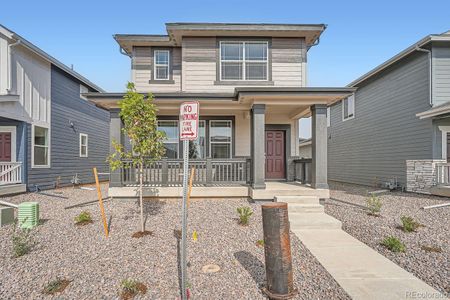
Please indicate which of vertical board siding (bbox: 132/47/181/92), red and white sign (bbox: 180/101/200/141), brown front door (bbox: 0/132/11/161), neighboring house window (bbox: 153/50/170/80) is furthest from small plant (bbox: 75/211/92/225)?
brown front door (bbox: 0/132/11/161)

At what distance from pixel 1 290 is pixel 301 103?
797cm

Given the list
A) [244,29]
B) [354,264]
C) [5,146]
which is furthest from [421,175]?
[5,146]

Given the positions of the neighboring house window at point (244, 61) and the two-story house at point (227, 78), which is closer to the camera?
the two-story house at point (227, 78)

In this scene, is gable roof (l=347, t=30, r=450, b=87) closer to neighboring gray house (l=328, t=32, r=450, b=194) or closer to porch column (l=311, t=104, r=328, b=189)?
neighboring gray house (l=328, t=32, r=450, b=194)

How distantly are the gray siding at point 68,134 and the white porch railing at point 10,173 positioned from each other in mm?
535

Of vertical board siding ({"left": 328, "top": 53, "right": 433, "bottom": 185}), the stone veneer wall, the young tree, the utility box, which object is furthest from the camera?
vertical board siding ({"left": 328, "top": 53, "right": 433, "bottom": 185})

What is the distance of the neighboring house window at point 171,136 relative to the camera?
412 inches

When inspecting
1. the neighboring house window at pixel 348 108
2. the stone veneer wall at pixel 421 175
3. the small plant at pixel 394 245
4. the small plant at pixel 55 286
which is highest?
the neighboring house window at pixel 348 108

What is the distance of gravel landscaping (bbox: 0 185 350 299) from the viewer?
3449mm

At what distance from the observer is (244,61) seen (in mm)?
10375

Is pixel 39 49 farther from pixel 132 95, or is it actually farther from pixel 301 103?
pixel 301 103

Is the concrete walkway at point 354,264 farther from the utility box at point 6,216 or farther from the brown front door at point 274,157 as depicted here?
the utility box at point 6,216

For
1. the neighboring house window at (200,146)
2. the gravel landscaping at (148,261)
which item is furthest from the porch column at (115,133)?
the neighboring house window at (200,146)

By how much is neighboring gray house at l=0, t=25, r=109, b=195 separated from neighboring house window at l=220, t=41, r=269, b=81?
7685 millimetres
